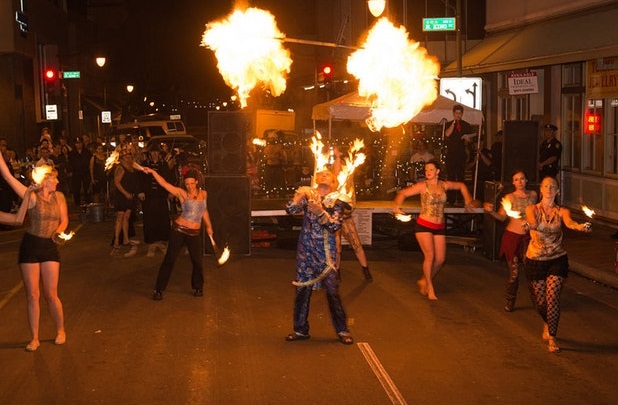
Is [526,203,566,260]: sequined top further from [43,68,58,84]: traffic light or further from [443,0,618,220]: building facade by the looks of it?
[43,68,58,84]: traffic light

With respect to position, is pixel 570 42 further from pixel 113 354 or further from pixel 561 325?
pixel 113 354

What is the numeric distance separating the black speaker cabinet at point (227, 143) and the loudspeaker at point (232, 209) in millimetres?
171

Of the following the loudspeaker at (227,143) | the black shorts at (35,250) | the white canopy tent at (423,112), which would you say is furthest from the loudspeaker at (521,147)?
the black shorts at (35,250)

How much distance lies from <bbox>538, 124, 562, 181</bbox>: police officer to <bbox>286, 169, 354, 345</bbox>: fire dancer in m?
10.0

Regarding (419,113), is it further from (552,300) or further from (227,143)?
(552,300)

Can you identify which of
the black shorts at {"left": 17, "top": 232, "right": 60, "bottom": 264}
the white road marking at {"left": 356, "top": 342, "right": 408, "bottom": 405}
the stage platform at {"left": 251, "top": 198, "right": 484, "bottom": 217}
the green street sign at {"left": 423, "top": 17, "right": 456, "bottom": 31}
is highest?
the green street sign at {"left": 423, "top": 17, "right": 456, "bottom": 31}

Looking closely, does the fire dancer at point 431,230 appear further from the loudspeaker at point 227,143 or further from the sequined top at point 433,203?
the loudspeaker at point 227,143

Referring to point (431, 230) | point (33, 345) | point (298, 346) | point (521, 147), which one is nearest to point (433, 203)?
point (431, 230)

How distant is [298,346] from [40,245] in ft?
8.62

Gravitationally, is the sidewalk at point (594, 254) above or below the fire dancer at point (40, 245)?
below

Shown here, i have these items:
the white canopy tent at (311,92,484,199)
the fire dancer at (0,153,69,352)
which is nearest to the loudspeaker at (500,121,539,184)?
the white canopy tent at (311,92,484,199)

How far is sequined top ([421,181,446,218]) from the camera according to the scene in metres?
11.5

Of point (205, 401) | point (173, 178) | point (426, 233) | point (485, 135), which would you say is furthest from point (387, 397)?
point (485, 135)

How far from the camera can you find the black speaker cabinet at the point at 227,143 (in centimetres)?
1535
